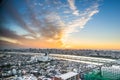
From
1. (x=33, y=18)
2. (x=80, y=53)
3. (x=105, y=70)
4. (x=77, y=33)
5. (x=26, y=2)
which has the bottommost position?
(x=105, y=70)

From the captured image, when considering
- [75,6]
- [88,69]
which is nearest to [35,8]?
[75,6]

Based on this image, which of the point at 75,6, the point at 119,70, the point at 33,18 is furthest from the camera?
the point at 33,18

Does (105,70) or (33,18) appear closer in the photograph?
(105,70)

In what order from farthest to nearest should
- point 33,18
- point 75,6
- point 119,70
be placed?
point 33,18 → point 75,6 → point 119,70

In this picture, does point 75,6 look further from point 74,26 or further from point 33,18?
point 33,18

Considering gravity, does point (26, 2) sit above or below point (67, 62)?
above
